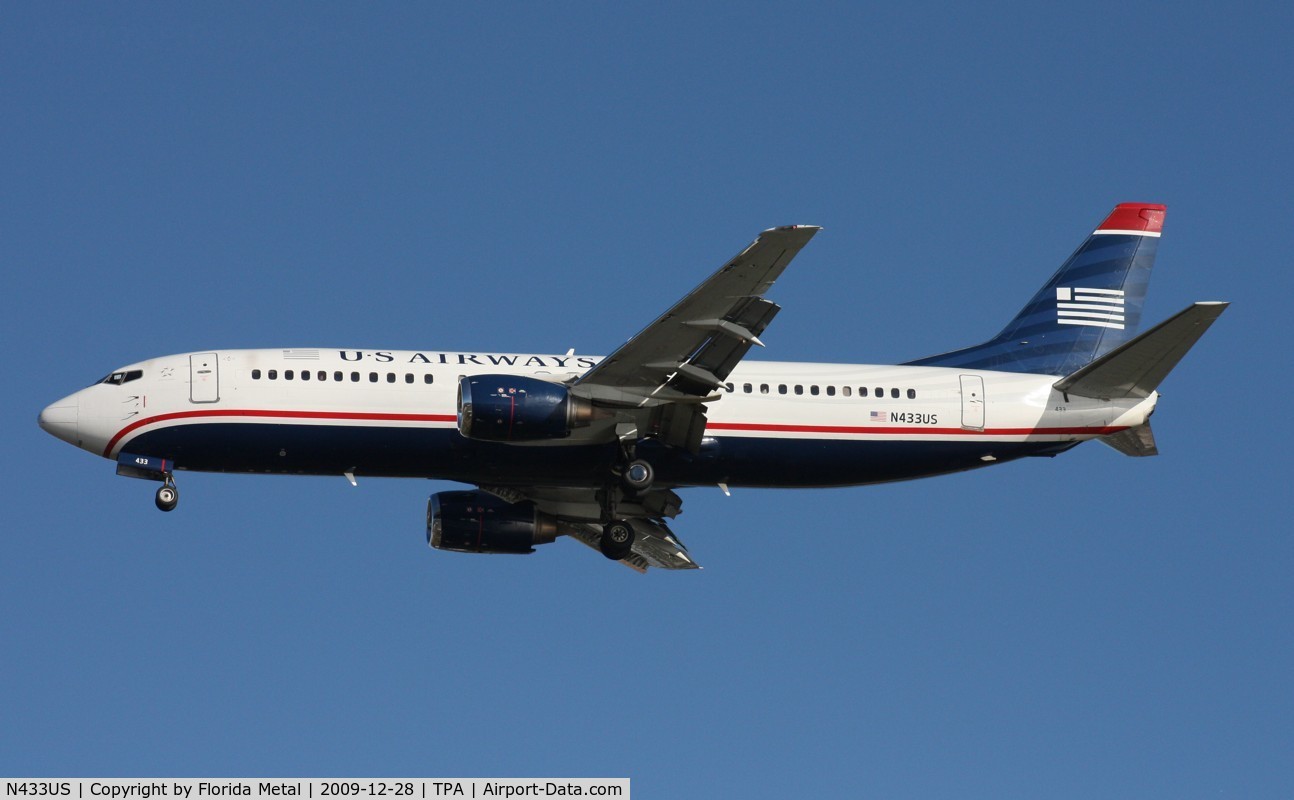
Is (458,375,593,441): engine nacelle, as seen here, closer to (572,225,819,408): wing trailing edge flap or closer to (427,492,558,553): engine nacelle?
(572,225,819,408): wing trailing edge flap

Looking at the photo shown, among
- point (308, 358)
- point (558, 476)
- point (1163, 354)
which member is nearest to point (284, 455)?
point (308, 358)

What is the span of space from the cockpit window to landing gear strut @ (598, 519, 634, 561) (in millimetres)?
13127

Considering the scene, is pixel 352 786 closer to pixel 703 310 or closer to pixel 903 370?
pixel 703 310

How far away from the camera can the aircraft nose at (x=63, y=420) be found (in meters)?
52.1

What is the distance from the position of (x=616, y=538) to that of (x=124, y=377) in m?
13.8

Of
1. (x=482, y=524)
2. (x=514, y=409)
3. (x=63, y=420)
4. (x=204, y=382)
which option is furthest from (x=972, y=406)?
(x=63, y=420)

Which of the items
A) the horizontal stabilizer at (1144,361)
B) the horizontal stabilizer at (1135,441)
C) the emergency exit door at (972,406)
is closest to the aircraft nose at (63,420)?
the emergency exit door at (972,406)

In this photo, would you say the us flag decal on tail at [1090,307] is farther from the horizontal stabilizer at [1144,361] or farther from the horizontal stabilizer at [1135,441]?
the horizontal stabilizer at [1135,441]

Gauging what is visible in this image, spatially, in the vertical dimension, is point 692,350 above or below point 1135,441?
above

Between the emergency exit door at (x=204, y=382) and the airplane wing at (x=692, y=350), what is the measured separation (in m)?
9.44

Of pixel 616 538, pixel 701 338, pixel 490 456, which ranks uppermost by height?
pixel 701 338

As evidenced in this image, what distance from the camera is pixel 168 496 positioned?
51688 millimetres

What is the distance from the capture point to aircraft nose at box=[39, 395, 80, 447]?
171 feet

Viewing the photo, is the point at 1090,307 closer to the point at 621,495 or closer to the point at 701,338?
the point at 701,338
